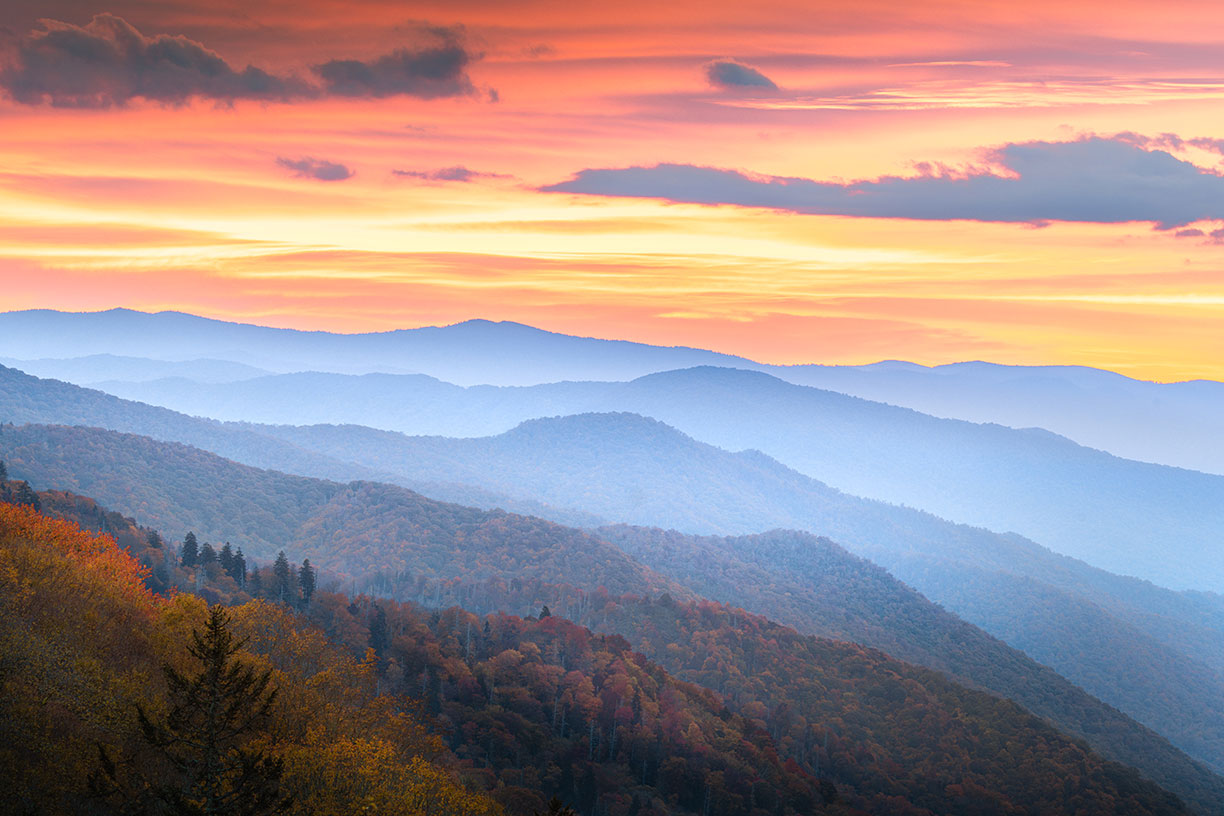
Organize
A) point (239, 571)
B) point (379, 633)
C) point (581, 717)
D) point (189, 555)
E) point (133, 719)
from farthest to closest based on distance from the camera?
point (239, 571)
point (189, 555)
point (379, 633)
point (581, 717)
point (133, 719)

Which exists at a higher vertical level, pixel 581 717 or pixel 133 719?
pixel 133 719

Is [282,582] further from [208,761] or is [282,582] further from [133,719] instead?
[208,761]

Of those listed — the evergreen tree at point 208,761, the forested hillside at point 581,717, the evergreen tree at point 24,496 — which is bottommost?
the forested hillside at point 581,717

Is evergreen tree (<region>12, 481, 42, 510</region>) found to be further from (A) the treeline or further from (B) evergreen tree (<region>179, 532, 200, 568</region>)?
(A) the treeline

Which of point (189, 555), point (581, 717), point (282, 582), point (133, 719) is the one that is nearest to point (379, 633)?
point (282, 582)

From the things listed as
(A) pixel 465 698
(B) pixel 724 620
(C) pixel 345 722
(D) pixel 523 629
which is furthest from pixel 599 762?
(B) pixel 724 620

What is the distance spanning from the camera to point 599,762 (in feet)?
352

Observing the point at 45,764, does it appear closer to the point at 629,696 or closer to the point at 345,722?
the point at 345,722

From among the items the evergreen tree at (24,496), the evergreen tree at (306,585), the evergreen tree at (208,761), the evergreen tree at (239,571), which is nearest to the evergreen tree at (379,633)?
the evergreen tree at (306,585)

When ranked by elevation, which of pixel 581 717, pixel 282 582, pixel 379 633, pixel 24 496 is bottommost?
pixel 581 717

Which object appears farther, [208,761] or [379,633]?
[379,633]

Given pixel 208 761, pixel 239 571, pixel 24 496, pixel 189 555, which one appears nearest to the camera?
pixel 208 761

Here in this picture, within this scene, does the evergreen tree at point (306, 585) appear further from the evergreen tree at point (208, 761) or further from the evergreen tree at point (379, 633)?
the evergreen tree at point (208, 761)

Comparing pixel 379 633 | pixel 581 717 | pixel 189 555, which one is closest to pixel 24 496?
pixel 189 555
